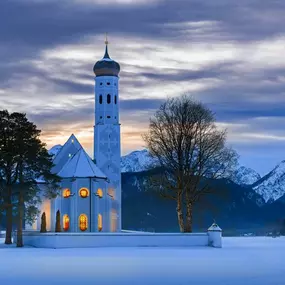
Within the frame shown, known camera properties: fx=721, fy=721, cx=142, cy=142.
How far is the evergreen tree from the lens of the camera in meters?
60.7

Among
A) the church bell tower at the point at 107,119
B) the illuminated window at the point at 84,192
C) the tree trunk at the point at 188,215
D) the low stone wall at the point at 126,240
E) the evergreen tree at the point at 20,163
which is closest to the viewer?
the low stone wall at the point at 126,240

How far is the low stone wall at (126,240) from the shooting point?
56000 mm

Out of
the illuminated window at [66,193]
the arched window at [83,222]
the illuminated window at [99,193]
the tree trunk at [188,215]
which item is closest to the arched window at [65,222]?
the arched window at [83,222]

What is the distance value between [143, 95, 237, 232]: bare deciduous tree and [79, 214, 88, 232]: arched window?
20.4 meters

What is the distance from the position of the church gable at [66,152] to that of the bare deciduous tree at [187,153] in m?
28.5

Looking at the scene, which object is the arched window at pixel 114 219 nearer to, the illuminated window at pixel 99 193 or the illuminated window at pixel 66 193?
the illuminated window at pixel 99 193

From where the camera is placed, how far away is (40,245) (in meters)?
58.7

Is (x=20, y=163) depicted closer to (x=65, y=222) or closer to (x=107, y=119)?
(x=65, y=222)

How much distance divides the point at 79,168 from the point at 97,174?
7.37ft

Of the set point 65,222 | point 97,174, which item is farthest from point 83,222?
point 97,174

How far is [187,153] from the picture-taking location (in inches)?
2421

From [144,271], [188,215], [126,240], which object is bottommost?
[144,271]

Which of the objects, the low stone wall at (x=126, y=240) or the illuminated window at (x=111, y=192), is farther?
the illuminated window at (x=111, y=192)

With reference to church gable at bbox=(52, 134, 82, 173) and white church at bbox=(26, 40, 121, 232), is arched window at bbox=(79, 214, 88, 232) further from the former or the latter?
church gable at bbox=(52, 134, 82, 173)
